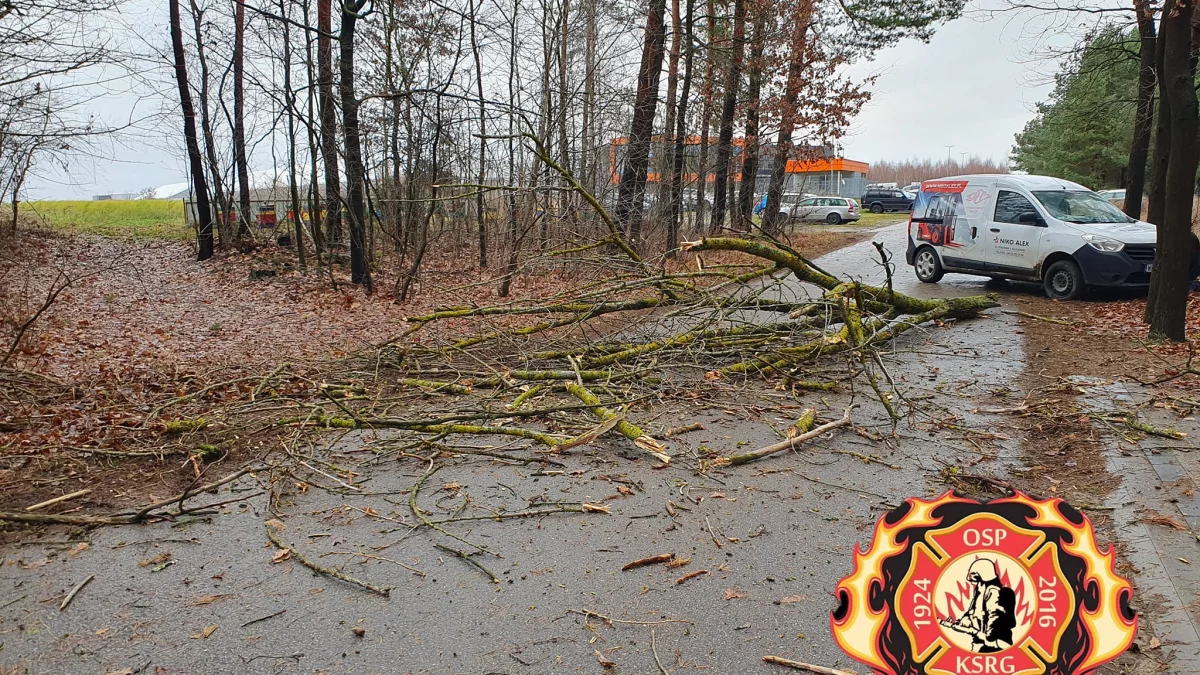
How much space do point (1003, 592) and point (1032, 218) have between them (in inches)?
497

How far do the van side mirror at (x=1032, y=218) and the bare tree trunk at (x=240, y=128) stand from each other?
17.8 m

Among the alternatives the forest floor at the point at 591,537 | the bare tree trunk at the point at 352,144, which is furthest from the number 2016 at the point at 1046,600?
the bare tree trunk at the point at 352,144

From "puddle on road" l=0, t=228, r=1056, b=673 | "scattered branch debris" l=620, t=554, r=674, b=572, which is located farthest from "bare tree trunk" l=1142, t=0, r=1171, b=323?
"scattered branch debris" l=620, t=554, r=674, b=572

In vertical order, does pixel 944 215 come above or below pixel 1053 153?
below

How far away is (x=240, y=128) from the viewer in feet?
69.3

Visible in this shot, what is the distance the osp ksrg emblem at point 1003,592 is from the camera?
1.94 m

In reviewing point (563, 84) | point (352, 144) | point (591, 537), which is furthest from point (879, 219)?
point (591, 537)

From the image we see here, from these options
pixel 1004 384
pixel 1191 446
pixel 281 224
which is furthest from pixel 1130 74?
pixel 281 224

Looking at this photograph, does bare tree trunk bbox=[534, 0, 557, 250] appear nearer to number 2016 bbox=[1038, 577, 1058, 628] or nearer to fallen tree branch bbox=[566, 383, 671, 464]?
fallen tree branch bbox=[566, 383, 671, 464]

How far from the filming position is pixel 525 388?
22.8 feet

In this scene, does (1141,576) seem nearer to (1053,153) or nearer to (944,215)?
(944,215)

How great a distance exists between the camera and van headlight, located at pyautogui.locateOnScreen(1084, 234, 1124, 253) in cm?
1173

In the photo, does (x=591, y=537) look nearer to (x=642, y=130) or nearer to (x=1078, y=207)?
(x=1078, y=207)

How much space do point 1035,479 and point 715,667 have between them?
299cm
